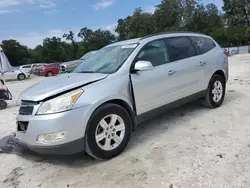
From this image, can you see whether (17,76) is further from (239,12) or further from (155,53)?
(239,12)

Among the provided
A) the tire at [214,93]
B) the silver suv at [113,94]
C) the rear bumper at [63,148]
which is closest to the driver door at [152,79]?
the silver suv at [113,94]

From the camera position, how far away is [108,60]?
422 cm

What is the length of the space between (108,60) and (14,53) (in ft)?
222

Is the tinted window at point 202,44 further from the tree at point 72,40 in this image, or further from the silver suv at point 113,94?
the tree at point 72,40

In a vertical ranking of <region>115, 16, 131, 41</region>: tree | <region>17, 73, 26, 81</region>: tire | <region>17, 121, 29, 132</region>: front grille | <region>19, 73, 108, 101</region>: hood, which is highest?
<region>115, 16, 131, 41</region>: tree

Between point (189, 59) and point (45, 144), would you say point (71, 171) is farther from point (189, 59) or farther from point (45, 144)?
point (189, 59)

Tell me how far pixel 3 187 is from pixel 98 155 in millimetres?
1233

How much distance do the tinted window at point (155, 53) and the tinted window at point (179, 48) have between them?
140 millimetres

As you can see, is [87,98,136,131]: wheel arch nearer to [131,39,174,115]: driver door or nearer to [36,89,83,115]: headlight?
[131,39,174,115]: driver door

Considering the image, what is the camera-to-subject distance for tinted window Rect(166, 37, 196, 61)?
4.54m

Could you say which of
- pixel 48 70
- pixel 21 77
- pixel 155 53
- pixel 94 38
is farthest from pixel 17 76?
pixel 94 38

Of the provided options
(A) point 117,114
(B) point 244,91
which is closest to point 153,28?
(B) point 244,91

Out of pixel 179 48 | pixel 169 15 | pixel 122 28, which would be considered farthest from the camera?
pixel 122 28

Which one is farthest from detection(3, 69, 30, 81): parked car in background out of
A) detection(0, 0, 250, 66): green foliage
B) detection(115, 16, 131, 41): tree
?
detection(115, 16, 131, 41): tree
